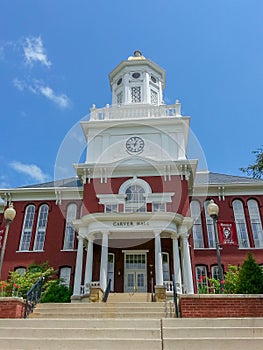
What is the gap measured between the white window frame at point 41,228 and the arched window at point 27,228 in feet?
1.71

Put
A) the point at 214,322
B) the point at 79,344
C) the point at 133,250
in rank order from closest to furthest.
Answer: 1. the point at 79,344
2. the point at 214,322
3. the point at 133,250

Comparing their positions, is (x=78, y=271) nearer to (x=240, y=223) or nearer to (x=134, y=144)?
(x=134, y=144)

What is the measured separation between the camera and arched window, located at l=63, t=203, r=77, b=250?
22859 millimetres

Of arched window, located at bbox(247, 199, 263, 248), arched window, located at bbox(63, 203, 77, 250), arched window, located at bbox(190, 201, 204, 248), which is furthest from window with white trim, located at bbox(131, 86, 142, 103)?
arched window, located at bbox(247, 199, 263, 248)

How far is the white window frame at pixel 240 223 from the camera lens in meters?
22.7

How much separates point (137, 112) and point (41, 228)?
11372 millimetres

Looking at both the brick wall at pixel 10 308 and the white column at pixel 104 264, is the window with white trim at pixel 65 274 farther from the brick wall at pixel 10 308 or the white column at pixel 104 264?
the brick wall at pixel 10 308

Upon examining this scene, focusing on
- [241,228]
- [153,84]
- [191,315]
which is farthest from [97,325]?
[153,84]

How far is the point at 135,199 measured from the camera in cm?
2050

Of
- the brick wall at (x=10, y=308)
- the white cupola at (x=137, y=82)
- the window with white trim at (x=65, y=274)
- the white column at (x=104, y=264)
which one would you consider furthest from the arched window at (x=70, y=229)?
the brick wall at (x=10, y=308)

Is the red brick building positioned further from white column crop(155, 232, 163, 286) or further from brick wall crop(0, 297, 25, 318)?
brick wall crop(0, 297, 25, 318)

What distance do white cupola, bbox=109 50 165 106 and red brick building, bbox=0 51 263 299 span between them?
3.6 inches

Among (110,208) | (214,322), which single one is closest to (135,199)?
(110,208)

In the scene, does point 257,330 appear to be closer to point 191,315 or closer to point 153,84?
point 191,315
